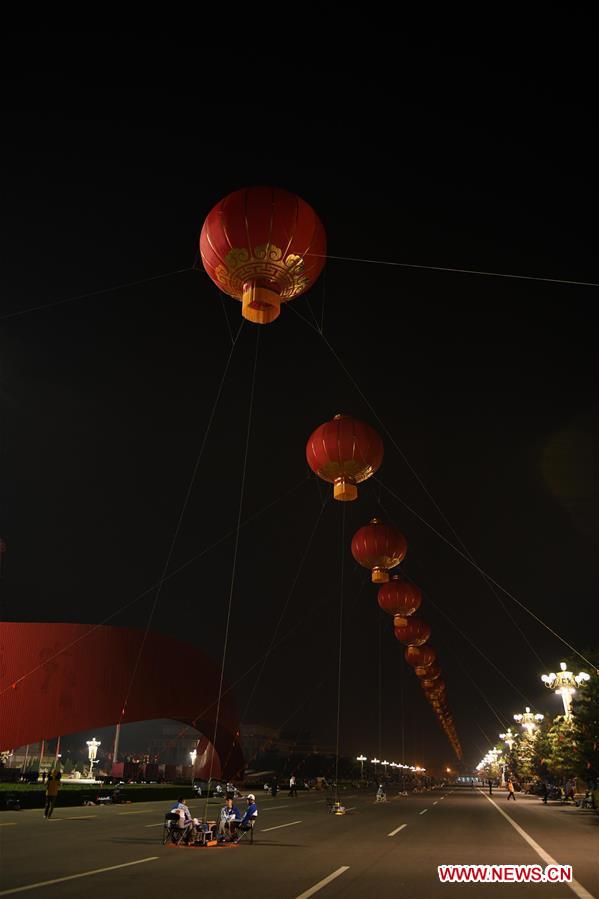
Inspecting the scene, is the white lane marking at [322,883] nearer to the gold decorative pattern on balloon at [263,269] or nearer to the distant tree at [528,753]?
the gold decorative pattern on balloon at [263,269]

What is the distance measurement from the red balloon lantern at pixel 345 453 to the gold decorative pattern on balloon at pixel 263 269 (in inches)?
184

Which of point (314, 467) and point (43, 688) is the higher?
point (314, 467)

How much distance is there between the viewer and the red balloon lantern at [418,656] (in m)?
31.7

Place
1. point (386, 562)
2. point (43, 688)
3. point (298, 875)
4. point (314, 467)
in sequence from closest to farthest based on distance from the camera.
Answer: point (298, 875), point (314, 467), point (386, 562), point (43, 688)

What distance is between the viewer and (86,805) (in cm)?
2547

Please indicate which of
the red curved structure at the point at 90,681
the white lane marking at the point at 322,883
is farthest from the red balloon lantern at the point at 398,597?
the red curved structure at the point at 90,681

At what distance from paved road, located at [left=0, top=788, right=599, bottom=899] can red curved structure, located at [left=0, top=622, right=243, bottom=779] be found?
14441 millimetres

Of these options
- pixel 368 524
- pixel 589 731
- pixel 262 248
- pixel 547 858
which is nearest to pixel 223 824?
pixel 547 858

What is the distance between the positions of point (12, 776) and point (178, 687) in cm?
1119

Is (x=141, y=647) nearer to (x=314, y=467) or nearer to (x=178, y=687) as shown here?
(x=178, y=687)

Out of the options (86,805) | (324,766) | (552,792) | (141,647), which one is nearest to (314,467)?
(86,805)

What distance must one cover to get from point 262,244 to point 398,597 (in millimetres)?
17182

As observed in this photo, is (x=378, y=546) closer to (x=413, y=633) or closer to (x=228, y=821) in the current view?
(x=228, y=821)

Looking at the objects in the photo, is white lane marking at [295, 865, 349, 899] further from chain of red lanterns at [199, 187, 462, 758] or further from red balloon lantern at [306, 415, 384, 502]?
chain of red lanterns at [199, 187, 462, 758]
